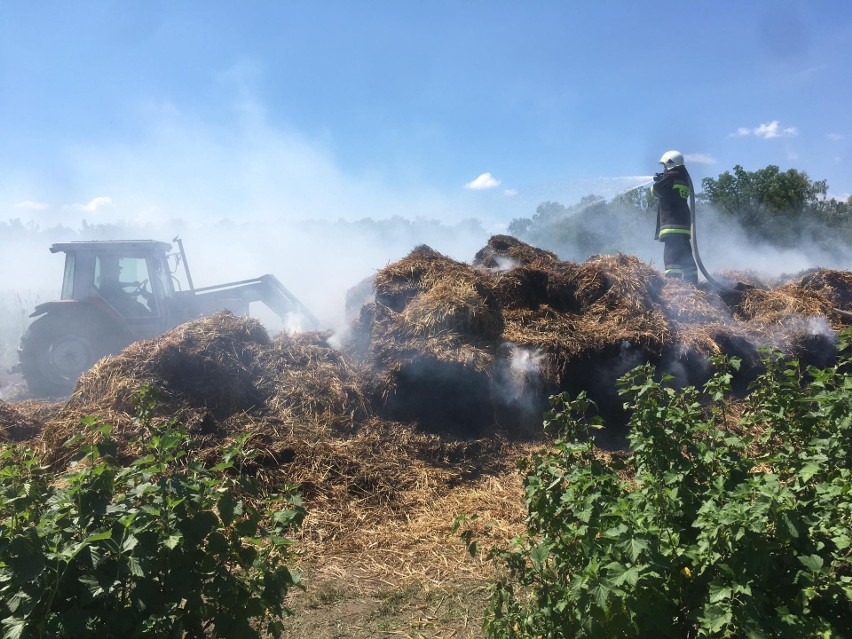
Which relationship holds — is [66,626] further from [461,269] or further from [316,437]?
[461,269]

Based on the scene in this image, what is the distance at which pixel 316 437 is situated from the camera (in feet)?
18.3

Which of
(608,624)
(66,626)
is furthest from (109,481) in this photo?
(608,624)

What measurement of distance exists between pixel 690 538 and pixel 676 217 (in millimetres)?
7103

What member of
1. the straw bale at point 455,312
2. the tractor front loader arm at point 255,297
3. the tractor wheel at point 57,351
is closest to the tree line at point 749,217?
the tractor front loader arm at point 255,297

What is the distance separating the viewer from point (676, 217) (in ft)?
27.5

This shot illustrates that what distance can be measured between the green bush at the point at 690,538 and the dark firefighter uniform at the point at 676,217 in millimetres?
6240

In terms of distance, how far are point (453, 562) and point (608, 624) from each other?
207 cm

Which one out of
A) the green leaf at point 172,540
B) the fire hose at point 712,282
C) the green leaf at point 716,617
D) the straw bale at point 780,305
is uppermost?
the fire hose at point 712,282

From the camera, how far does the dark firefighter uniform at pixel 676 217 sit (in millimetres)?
8375

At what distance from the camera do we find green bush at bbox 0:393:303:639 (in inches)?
68.0

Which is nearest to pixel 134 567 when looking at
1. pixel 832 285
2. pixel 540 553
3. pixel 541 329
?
pixel 540 553

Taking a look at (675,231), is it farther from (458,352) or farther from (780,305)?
(458,352)

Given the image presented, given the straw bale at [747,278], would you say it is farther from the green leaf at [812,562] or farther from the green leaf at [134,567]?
the green leaf at [134,567]

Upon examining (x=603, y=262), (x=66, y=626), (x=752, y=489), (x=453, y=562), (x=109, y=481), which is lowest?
(x=453, y=562)
